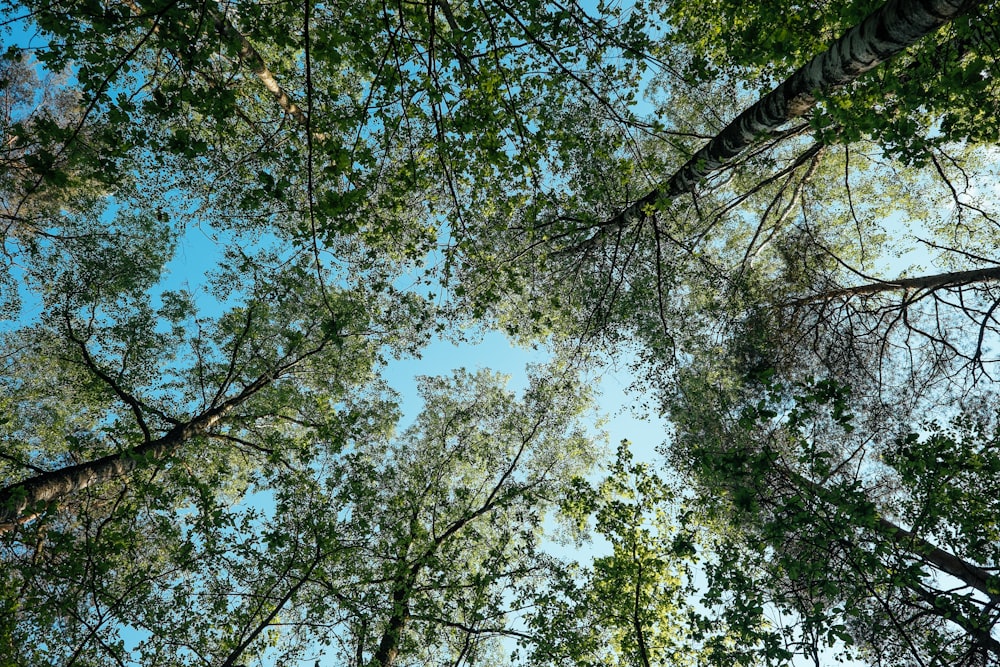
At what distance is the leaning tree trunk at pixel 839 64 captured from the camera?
161 inches

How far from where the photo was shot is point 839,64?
5.05 m

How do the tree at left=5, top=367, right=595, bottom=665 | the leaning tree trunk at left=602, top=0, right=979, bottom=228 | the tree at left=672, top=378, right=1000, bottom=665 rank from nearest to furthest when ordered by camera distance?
the leaning tree trunk at left=602, top=0, right=979, bottom=228 < the tree at left=672, top=378, right=1000, bottom=665 < the tree at left=5, top=367, right=595, bottom=665

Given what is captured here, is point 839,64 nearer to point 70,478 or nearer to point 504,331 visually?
point 504,331

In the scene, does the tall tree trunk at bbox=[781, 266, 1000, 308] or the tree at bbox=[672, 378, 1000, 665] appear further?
the tall tree trunk at bbox=[781, 266, 1000, 308]

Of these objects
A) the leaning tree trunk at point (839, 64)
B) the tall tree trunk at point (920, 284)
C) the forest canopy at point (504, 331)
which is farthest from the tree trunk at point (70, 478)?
the tall tree trunk at point (920, 284)

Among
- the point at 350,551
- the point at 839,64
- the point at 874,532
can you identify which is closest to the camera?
the point at 839,64

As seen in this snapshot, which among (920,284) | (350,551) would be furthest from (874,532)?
(350,551)

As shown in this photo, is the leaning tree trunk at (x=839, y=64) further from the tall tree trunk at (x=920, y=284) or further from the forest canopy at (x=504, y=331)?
the tall tree trunk at (x=920, y=284)

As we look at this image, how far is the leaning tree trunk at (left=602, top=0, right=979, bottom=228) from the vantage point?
4.09 meters

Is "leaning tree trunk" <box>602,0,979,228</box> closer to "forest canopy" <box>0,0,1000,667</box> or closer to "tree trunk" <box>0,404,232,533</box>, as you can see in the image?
"forest canopy" <box>0,0,1000,667</box>

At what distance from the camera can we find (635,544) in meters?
9.49

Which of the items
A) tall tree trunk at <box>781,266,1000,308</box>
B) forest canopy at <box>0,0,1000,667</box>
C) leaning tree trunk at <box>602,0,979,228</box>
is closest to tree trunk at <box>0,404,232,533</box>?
forest canopy at <box>0,0,1000,667</box>

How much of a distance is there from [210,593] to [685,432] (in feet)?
33.9

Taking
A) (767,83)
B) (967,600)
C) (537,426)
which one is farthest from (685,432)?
(767,83)
